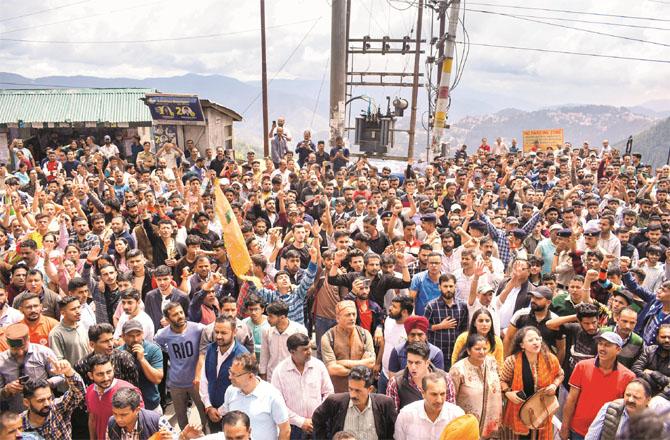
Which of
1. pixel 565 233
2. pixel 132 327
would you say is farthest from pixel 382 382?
Result: pixel 565 233

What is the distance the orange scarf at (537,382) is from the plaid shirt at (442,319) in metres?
0.85

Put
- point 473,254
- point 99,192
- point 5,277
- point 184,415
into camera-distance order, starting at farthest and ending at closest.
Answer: point 99,192 → point 5,277 → point 473,254 → point 184,415

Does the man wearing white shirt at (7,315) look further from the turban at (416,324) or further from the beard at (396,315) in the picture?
the turban at (416,324)

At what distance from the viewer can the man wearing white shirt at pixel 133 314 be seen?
17.0ft

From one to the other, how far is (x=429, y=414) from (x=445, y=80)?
15203 mm

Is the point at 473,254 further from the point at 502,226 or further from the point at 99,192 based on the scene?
the point at 99,192

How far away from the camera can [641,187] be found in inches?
466

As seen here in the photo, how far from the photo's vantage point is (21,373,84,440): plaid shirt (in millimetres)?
3953

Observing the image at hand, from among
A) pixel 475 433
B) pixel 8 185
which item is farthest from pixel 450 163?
pixel 475 433

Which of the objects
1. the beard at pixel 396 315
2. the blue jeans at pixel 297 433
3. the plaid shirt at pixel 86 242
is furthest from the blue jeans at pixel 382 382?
the plaid shirt at pixel 86 242

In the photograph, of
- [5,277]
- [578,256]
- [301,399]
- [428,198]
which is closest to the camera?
[301,399]

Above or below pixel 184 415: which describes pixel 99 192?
above

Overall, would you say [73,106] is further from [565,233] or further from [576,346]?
[576,346]

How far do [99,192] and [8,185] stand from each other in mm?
1918
